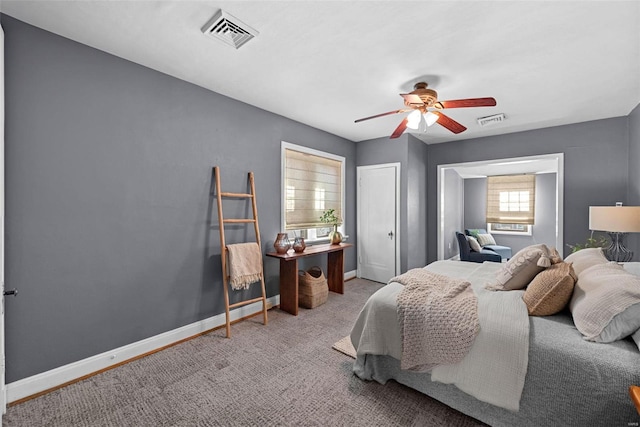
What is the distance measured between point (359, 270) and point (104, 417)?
13.0ft

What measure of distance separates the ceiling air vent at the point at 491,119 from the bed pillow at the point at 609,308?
2615 mm

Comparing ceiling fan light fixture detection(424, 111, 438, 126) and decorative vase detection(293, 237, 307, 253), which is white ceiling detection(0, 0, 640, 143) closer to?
ceiling fan light fixture detection(424, 111, 438, 126)

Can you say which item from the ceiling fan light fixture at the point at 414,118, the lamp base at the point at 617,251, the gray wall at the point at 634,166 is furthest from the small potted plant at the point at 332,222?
Answer: the gray wall at the point at 634,166

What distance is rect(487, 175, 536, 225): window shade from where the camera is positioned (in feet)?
22.8

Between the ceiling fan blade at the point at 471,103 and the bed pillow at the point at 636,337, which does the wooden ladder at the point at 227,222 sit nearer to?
the ceiling fan blade at the point at 471,103

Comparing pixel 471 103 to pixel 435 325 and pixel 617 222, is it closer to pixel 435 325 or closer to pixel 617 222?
pixel 435 325

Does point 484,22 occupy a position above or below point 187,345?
above

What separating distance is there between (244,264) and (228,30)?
2120 millimetres

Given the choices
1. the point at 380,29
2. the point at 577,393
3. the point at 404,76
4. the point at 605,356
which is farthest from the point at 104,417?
the point at 404,76

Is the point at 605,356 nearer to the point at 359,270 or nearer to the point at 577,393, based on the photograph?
the point at 577,393

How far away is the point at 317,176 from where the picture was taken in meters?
4.42

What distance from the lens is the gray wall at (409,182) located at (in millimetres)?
4633

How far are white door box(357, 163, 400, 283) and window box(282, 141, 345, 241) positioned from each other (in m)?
0.46

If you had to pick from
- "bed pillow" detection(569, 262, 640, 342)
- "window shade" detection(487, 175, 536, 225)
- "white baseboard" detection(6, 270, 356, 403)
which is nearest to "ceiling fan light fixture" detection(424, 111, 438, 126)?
"bed pillow" detection(569, 262, 640, 342)
